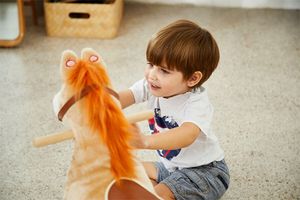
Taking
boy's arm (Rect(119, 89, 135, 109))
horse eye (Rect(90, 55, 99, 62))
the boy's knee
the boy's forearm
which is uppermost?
horse eye (Rect(90, 55, 99, 62))

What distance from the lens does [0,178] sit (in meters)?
1.21

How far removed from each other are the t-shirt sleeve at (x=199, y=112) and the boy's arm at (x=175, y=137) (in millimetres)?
13

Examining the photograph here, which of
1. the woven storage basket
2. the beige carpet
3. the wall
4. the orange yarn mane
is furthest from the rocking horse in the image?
the wall

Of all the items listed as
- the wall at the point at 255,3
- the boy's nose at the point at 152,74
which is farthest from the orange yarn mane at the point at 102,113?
the wall at the point at 255,3

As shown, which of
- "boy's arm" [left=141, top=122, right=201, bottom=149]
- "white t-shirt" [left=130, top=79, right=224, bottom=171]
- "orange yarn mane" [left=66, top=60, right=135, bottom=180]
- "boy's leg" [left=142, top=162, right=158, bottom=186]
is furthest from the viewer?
"boy's leg" [left=142, top=162, right=158, bottom=186]

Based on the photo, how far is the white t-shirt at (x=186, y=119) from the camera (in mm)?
977

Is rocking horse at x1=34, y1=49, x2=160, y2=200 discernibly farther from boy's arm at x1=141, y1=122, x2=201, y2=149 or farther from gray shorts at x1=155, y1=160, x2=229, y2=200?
gray shorts at x1=155, y1=160, x2=229, y2=200

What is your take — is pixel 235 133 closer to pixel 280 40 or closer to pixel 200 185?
pixel 200 185

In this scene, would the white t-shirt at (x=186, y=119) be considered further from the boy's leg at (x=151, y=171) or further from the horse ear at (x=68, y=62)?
the horse ear at (x=68, y=62)

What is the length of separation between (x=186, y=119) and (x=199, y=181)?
17 centimetres

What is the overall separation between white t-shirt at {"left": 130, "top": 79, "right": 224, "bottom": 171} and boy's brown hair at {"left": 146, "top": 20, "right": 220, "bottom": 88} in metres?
0.07

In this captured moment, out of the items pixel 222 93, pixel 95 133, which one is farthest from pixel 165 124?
pixel 222 93

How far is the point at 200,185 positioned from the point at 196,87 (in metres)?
0.24

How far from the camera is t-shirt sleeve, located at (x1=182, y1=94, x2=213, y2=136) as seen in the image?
0.96 meters
